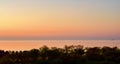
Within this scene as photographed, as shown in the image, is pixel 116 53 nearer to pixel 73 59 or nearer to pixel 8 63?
pixel 73 59

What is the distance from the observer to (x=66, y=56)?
55.0 feet

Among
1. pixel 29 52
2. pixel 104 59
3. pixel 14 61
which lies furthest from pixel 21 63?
pixel 104 59

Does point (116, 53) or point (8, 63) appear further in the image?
point (116, 53)

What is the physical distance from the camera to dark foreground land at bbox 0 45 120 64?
16.1 metres

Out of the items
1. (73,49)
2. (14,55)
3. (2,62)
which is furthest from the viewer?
(73,49)

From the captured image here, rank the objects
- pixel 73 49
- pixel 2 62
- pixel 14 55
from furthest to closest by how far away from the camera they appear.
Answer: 1. pixel 73 49
2. pixel 14 55
3. pixel 2 62

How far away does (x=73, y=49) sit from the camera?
18.7 m

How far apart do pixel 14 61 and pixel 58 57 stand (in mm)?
2168

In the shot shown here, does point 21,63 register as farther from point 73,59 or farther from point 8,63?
point 73,59

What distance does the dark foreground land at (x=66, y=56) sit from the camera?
1612 centimetres

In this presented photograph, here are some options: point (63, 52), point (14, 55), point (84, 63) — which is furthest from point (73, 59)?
point (14, 55)

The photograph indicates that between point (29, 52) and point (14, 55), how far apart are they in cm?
87

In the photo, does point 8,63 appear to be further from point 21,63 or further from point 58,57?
point 58,57

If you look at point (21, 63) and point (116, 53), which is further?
point (116, 53)
